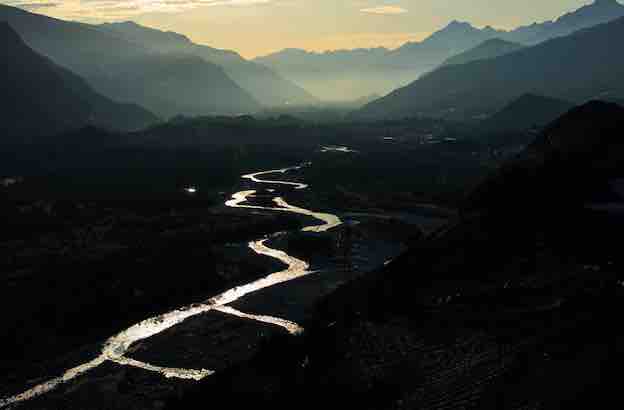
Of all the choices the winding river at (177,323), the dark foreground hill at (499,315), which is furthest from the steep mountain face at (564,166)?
the winding river at (177,323)

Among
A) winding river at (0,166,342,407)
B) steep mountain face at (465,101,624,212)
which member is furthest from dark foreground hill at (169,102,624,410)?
winding river at (0,166,342,407)

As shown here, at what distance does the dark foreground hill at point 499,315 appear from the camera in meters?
19.0

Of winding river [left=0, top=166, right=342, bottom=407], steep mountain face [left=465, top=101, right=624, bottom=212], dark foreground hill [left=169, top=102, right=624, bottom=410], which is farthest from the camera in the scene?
winding river [left=0, top=166, right=342, bottom=407]

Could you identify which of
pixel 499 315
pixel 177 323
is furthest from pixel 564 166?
pixel 177 323

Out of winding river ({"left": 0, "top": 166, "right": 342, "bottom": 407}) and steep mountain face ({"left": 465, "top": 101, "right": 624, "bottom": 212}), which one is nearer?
steep mountain face ({"left": 465, "top": 101, "right": 624, "bottom": 212})

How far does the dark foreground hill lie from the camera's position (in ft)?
62.4

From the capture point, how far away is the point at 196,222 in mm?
113812

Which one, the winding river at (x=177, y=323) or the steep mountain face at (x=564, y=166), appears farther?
the winding river at (x=177, y=323)

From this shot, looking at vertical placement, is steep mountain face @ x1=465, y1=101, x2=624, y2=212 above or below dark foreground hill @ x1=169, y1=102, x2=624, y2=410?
above

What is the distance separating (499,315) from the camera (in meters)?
21.9

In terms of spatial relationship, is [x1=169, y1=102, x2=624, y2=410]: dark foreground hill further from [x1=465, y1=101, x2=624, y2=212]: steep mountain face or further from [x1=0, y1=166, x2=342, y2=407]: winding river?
[x1=0, y1=166, x2=342, y2=407]: winding river

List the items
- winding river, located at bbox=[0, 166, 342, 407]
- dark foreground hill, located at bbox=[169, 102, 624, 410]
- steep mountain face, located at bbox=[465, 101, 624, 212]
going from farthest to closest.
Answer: winding river, located at bbox=[0, 166, 342, 407]
steep mountain face, located at bbox=[465, 101, 624, 212]
dark foreground hill, located at bbox=[169, 102, 624, 410]

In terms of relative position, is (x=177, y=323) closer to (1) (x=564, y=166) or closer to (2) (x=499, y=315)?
(1) (x=564, y=166)

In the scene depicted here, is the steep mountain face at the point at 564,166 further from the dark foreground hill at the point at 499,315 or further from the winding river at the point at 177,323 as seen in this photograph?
the winding river at the point at 177,323
